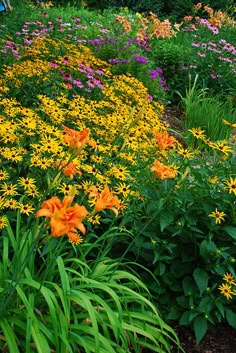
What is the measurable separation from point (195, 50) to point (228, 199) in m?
5.11

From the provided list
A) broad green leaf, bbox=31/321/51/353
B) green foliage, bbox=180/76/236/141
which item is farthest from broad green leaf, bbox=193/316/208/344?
green foliage, bbox=180/76/236/141

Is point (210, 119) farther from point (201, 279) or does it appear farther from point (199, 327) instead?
point (199, 327)

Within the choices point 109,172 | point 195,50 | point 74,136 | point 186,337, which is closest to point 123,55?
point 195,50

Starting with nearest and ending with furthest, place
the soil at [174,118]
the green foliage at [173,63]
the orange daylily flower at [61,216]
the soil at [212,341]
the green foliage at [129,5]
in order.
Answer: the orange daylily flower at [61,216], the soil at [212,341], the soil at [174,118], the green foliage at [173,63], the green foliage at [129,5]

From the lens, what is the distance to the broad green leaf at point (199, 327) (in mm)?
2672

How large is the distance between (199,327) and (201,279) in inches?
9.6

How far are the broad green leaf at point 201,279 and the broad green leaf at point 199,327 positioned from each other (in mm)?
162

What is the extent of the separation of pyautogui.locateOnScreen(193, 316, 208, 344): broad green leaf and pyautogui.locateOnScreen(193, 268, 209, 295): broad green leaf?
0.16 metres

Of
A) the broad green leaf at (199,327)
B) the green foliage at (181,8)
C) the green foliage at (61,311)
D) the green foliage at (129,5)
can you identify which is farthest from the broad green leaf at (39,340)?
the green foliage at (181,8)

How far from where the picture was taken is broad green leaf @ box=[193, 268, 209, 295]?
2729 mm

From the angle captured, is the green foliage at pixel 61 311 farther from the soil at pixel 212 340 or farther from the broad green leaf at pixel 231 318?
the broad green leaf at pixel 231 318

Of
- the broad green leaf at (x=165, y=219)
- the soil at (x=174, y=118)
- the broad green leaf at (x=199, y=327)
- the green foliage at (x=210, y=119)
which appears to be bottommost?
the soil at (x=174, y=118)

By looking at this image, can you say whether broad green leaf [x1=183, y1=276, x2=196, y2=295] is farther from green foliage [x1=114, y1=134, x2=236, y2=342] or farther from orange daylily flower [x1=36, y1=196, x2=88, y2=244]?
orange daylily flower [x1=36, y1=196, x2=88, y2=244]

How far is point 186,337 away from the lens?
2.86 m
